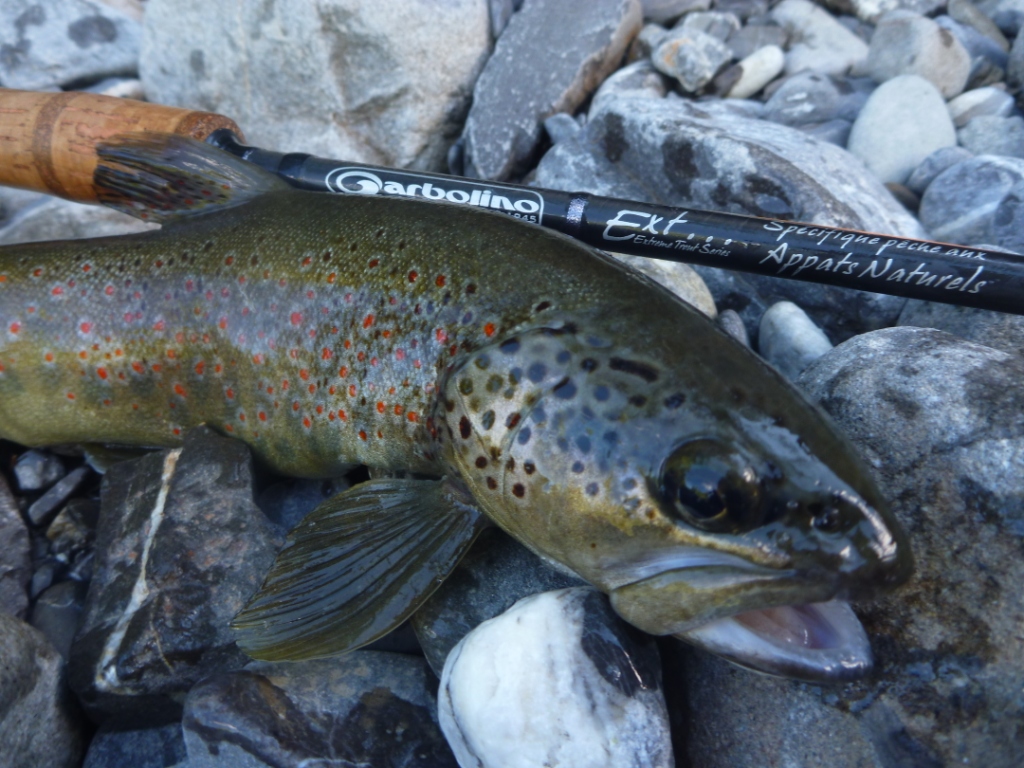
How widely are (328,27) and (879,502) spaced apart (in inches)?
173

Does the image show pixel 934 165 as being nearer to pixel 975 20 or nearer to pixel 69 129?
pixel 975 20

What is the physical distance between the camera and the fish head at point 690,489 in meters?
1.80

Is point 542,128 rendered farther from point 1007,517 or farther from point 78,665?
point 78,665

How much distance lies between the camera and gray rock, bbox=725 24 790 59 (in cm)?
551

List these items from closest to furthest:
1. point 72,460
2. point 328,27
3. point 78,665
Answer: point 78,665 < point 72,460 < point 328,27

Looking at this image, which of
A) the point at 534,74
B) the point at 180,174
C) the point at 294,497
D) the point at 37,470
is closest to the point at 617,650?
the point at 294,497

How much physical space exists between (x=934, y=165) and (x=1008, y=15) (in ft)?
7.77

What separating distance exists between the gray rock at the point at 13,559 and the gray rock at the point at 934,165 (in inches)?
202

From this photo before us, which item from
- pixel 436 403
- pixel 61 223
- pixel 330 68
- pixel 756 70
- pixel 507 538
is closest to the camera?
pixel 436 403

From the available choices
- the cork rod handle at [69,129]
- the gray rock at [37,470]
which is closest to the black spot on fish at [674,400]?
the cork rod handle at [69,129]

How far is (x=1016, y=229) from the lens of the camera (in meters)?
3.65

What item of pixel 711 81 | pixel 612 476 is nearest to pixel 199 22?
pixel 711 81

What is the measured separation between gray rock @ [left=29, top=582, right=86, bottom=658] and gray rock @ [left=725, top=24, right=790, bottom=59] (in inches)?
217

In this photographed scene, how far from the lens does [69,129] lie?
11.0 feet
